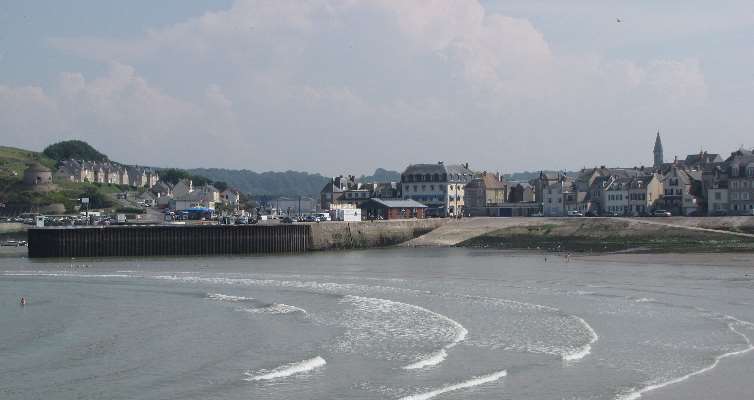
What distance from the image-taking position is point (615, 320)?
3806 centimetres

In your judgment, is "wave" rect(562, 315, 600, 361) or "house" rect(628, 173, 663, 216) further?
"house" rect(628, 173, 663, 216)

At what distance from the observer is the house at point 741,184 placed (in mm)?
108062

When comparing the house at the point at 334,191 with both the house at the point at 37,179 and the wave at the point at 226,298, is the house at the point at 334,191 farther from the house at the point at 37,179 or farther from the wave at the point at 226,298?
the wave at the point at 226,298

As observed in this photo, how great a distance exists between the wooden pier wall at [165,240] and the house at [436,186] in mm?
53299

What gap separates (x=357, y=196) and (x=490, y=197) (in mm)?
24945

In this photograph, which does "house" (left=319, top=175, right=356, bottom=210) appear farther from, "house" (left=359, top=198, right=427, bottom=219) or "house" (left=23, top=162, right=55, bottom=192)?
"house" (left=23, top=162, right=55, bottom=192)

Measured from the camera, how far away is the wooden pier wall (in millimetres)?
83125

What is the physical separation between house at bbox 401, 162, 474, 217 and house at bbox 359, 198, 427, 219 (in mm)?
20262

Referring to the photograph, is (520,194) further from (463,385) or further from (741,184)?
(463,385)

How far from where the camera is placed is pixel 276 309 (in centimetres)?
4234

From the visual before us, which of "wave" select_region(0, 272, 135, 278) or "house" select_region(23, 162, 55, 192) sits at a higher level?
"house" select_region(23, 162, 55, 192)

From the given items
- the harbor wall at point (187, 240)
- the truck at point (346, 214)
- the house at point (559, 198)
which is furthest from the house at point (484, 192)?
the harbor wall at point (187, 240)

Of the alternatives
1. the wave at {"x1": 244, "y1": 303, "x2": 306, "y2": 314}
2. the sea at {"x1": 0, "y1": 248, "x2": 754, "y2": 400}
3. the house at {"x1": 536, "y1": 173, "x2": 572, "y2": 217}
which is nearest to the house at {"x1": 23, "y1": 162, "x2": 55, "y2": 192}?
the house at {"x1": 536, "y1": 173, "x2": 572, "y2": 217}

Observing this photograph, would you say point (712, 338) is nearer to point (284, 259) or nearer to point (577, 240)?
point (284, 259)
